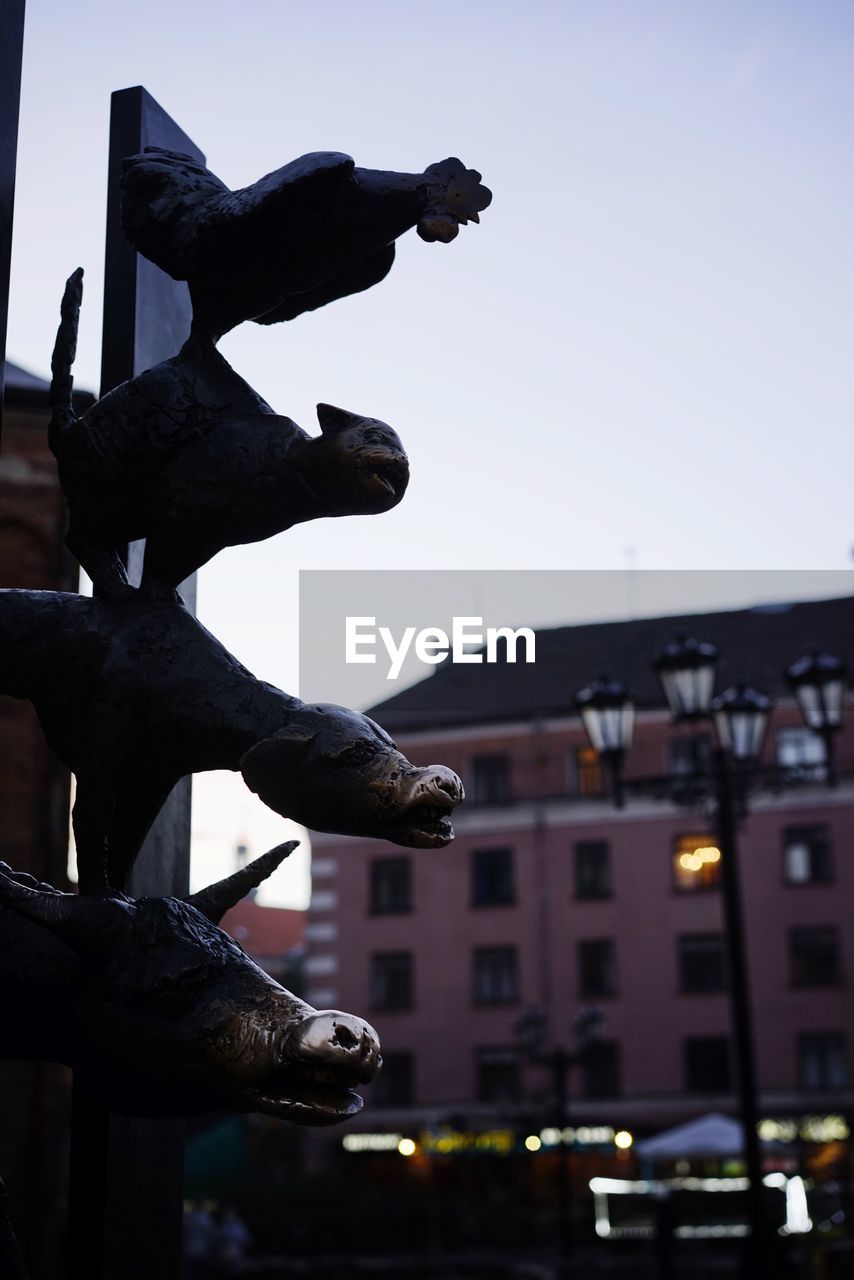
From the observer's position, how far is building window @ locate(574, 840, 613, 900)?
36.3 meters

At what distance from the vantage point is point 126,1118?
50.6 inches

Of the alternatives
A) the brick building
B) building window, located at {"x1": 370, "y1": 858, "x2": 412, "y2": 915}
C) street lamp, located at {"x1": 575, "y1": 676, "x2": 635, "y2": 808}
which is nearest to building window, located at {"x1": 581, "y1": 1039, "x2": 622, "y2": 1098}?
the brick building

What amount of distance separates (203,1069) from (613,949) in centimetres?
3589

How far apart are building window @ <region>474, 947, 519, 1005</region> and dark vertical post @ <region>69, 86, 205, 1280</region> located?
36.0m

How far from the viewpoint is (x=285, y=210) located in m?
1.20

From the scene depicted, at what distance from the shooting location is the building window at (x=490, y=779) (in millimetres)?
37562

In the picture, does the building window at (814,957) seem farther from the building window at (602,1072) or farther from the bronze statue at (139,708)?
the bronze statue at (139,708)

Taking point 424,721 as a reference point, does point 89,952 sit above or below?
below

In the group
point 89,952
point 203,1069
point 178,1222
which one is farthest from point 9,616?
point 178,1222

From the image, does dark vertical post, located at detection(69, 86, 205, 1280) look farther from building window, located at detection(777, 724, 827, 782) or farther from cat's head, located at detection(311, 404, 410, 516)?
building window, located at detection(777, 724, 827, 782)

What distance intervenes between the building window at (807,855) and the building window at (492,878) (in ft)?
23.0

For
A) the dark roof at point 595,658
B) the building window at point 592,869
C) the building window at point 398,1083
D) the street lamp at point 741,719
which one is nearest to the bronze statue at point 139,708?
the street lamp at point 741,719

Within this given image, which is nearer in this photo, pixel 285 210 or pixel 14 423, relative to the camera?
pixel 285 210

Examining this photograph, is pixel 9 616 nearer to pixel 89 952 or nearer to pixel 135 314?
pixel 89 952
